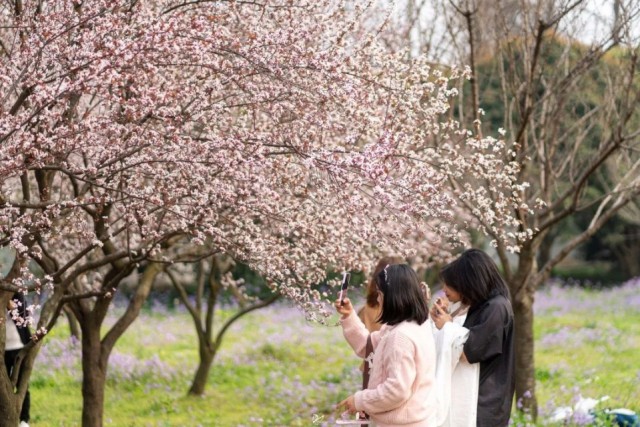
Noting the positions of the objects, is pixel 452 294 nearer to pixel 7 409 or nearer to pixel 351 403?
pixel 351 403

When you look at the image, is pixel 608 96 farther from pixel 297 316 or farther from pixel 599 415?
pixel 297 316

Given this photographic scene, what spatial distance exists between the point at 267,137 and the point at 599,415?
13.8 feet

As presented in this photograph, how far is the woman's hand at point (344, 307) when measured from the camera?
18.9 feet

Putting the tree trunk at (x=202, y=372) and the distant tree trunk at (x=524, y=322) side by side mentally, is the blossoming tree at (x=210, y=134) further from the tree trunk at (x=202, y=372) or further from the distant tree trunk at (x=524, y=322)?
the tree trunk at (x=202, y=372)

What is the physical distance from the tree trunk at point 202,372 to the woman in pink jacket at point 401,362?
8203mm

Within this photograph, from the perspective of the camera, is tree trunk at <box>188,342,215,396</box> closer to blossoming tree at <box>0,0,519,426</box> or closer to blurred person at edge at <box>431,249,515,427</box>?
blossoming tree at <box>0,0,519,426</box>

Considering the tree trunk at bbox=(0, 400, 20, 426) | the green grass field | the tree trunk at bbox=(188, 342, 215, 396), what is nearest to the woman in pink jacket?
the tree trunk at bbox=(0, 400, 20, 426)

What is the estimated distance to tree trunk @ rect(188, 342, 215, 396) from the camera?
1321 cm

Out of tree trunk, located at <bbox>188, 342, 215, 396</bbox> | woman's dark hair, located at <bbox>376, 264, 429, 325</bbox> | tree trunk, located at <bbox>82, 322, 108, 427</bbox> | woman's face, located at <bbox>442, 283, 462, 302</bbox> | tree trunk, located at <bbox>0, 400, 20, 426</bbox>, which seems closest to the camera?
woman's dark hair, located at <bbox>376, 264, 429, 325</bbox>

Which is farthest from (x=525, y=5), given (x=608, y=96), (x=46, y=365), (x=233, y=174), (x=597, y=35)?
(x=46, y=365)

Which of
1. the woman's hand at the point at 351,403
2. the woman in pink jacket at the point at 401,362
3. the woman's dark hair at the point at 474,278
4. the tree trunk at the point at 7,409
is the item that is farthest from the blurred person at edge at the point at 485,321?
the tree trunk at the point at 7,409

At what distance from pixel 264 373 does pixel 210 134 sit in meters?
8.74

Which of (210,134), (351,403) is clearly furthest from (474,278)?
(210,134)

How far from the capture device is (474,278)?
564 cm
